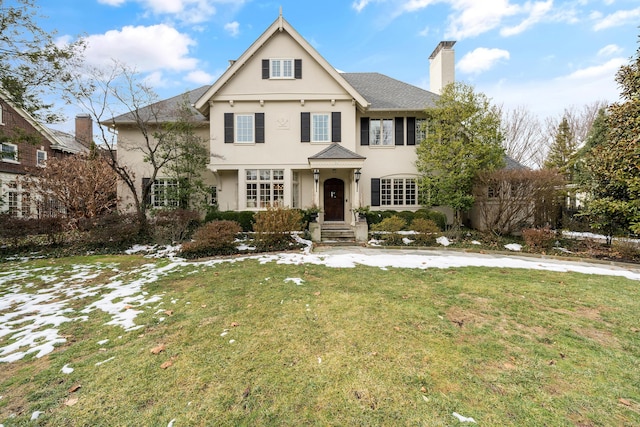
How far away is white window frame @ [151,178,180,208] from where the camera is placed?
13.3m

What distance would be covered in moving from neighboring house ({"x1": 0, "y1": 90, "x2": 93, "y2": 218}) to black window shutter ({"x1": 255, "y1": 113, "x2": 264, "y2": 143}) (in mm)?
7940

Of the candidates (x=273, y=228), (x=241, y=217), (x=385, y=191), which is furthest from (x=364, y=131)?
(x=273, y=228)

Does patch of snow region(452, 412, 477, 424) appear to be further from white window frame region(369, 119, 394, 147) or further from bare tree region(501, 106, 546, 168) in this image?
bare tree region(501, 106, 546, 168)

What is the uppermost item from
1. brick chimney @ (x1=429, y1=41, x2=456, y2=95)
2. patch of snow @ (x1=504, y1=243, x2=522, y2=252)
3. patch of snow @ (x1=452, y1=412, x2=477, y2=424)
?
brick chimney @ (x1=429, y1=41, x2=456, y2=95)

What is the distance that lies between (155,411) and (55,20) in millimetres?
12024

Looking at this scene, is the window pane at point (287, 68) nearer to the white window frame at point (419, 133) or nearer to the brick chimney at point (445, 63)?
the white window frame at point (419, 133)

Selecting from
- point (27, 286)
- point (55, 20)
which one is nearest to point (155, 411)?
point (27, 286)

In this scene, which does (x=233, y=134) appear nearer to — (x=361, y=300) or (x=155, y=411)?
(x=361, y=300)

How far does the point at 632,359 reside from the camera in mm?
3221

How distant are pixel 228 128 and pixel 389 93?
9.34 meters

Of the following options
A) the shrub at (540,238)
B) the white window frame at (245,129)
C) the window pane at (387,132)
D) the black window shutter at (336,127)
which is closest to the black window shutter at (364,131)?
the window pane at (387,132)

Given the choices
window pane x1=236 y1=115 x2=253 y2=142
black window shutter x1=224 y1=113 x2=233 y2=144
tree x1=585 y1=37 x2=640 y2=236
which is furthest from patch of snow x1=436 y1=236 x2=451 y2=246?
black window shutter x1=224 y1=113 x2=233 y2=144

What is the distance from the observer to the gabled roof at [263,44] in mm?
13234

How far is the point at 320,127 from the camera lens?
14.0 meters
